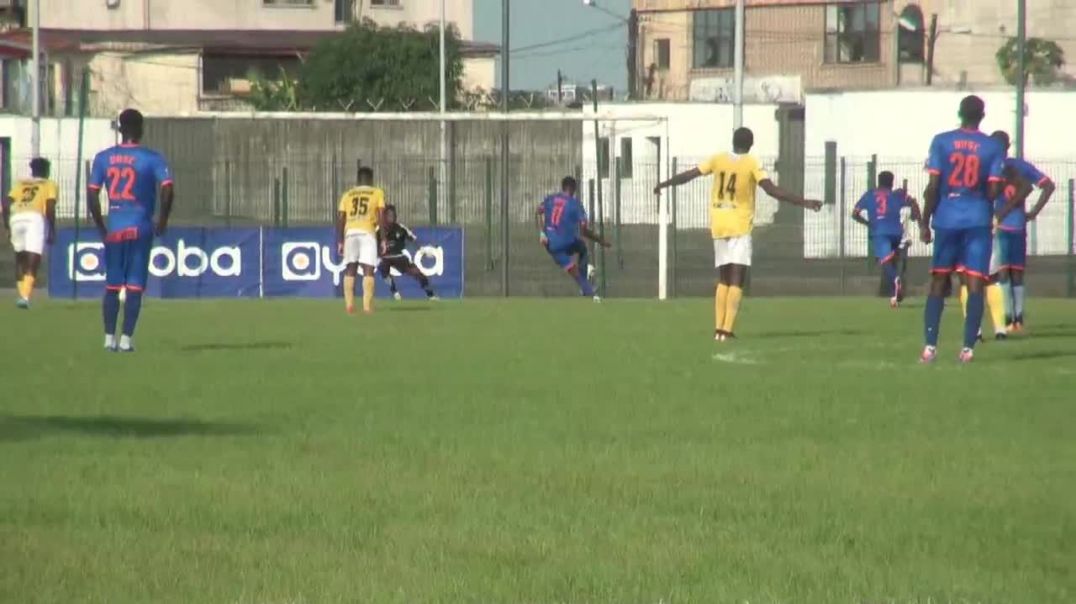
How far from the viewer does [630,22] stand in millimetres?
Answer: 88438

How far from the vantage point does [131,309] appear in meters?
18.8

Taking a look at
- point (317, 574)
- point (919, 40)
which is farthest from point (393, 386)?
point (919, 40)

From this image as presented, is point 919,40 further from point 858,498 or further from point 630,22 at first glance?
point 858,498

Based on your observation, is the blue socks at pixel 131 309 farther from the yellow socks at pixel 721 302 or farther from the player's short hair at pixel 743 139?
the player's short hair at pixel 743 139

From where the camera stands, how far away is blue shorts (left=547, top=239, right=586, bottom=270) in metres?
33.3

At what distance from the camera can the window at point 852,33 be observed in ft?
275

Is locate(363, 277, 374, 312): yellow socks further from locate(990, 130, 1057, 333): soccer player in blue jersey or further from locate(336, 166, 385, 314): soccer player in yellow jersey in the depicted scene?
locate(990, 130, 1057, 333): soccer player in blue jersey

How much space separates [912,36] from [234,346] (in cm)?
6510

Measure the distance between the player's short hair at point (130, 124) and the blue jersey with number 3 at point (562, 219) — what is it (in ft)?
49.9

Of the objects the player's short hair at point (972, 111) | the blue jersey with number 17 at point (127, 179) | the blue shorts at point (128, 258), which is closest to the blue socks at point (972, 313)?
the player's short hair at point (972, 111)

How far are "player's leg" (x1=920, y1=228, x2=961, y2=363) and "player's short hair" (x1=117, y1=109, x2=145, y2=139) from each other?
6.27 meters

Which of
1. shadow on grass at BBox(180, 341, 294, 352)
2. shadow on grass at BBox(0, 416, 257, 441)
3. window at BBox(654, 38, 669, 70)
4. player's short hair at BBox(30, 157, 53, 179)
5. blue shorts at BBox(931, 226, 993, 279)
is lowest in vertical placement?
shadow on grass at BBox(180, 341, 294, 352)

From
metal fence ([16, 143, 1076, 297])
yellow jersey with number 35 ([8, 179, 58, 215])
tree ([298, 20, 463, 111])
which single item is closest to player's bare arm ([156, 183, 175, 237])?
yellow jersey with number 35 ([8, 179, 58, 215])

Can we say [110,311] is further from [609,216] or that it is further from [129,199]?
[609,216]
